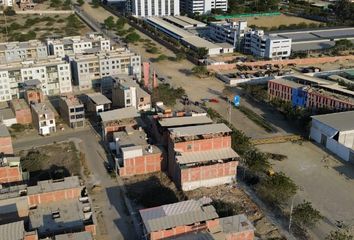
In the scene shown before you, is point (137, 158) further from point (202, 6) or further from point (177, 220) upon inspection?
point (202, 6)

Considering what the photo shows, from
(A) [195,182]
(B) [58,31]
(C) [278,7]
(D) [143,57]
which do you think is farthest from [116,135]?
(C) [278,7]

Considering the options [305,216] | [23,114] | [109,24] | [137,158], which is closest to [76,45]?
[23,114]

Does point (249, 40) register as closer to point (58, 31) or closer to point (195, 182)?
point (58, 31)

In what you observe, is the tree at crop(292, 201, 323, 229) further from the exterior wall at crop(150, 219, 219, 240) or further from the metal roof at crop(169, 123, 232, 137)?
the metal roof at crop(169, 123, 232, 137)

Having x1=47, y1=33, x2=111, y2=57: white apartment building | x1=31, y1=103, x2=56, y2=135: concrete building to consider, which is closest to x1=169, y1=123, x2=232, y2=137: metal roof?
x1=31, y1=103, x2=56, y2=135: concrete building

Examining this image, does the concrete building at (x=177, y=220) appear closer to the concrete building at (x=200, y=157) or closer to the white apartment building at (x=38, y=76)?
the concrete building at (x=200, y=157)

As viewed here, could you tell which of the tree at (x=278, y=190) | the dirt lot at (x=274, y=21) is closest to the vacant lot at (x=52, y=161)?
the tree at (x=278, y=190)
